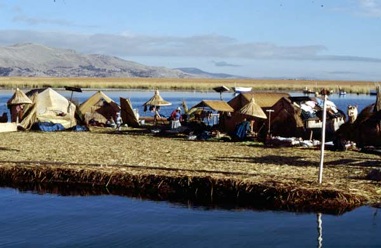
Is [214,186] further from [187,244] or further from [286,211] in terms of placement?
[187,244]

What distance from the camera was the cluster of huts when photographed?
24250 millimetres

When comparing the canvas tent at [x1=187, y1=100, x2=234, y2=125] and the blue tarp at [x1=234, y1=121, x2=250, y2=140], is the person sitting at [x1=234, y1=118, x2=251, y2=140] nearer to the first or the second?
the blue tarp at [x1=234, y1=121, x2=250, y2=140]

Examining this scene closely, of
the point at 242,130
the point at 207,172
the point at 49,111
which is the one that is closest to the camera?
the point at 207,172

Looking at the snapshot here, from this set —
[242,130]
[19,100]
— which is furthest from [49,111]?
[242,130]

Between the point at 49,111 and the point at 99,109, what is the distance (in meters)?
2.67

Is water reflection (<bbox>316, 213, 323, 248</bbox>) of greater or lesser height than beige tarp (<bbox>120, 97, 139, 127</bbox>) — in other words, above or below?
below

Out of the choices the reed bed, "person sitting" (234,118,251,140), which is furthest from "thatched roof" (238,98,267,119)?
→ the reed bed

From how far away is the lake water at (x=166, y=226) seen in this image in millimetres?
11102

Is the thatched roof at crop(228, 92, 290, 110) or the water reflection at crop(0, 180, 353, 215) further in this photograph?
the thatched roof at crop(228, 92, 290, 110)

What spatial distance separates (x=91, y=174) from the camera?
14.9 metres

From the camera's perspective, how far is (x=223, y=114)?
26.4 metres

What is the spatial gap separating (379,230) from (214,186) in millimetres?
3501

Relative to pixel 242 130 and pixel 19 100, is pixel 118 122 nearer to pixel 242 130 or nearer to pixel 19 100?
pixel 19 100

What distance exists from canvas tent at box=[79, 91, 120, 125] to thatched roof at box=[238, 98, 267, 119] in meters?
7.67
